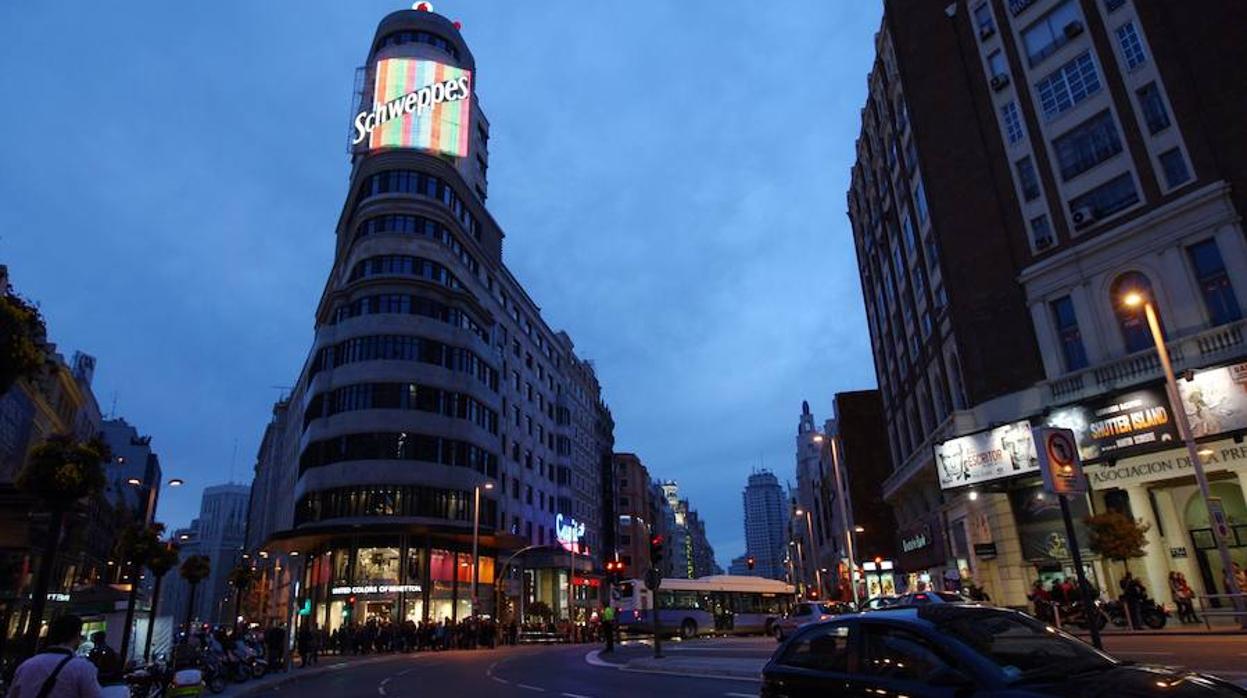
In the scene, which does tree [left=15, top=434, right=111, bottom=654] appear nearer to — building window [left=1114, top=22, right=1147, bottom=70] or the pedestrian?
the pedestrian

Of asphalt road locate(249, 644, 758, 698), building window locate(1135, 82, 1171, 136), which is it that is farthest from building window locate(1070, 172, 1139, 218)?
asphalt road locate(249, 644, 758, 698)

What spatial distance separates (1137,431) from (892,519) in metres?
46.6

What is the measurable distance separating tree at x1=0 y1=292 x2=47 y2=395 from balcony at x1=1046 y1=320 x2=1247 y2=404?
31.3 metres

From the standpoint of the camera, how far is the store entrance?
162 ft

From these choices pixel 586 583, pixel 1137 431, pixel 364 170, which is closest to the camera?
pixel 1137 431

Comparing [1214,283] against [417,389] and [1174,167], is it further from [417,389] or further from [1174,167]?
[417,389]

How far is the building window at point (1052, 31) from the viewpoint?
3198cm

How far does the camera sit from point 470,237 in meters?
63.0

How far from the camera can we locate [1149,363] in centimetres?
2689

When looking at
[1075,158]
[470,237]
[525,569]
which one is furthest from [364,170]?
[1075,158]

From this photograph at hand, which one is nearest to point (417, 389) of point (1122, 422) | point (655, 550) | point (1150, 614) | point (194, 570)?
point (194, 570)

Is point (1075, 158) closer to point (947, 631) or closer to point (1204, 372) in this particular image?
point (1204, 372)

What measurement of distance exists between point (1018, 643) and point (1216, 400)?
24.8 m

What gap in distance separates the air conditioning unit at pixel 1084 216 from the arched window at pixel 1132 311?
257 centimetres
